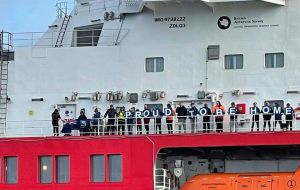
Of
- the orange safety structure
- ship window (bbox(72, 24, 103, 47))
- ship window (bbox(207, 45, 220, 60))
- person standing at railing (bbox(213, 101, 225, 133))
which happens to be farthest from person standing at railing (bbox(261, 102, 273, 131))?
ship window (bbox(72, 24, 103, 47))

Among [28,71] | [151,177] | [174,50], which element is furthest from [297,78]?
[28,71]

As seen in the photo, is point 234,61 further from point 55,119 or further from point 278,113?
point 55,119

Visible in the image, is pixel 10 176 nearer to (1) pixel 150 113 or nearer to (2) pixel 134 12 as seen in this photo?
(1) pixel 150 113

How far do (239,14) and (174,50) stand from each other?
2.44 meters

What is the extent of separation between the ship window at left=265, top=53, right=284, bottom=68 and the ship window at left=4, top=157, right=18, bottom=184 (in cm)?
860

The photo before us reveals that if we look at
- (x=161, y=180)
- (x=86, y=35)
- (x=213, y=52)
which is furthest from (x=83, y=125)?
(x=213, y=52)

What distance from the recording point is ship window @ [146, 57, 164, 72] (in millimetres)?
23516

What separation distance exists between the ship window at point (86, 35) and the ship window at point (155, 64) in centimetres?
252

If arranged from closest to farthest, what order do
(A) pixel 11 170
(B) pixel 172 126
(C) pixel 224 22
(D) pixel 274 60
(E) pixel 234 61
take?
1. (B) pixel 172 126
2. (A) pixel 11 170
3. (D) pixel 274 60
4. (E) pixel 234 61
5. (C) pixel 224 22

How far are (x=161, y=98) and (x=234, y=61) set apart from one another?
2.68 metres

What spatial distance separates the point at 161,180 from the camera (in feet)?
70.6

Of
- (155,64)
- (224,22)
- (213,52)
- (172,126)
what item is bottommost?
(172,126)

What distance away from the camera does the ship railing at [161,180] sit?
21175 millimetres

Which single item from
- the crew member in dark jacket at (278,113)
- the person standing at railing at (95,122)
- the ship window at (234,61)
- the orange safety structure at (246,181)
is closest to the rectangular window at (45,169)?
the person standing at railing at (95,122)
